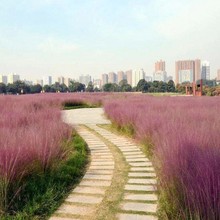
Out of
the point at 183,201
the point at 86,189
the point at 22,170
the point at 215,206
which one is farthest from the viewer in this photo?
the point at 86,189

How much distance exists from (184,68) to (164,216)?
5869 inches

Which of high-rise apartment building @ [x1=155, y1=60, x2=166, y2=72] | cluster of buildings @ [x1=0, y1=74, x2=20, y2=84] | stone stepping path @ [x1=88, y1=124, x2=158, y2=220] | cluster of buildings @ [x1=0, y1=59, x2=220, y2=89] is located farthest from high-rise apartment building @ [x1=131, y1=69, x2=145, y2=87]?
stone stepping path @ [x1=88, y1=124, x2=158, y2=220]

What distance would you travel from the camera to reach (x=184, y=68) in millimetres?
144500

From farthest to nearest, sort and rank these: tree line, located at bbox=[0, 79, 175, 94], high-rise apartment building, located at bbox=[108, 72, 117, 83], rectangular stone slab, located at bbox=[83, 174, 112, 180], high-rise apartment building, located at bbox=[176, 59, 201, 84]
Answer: high-rise apartment building, located at bbox=[108, 72, 117, 83] → high-rise apartment building, located at bbox=[176, 59, 201, 84] → tree line, located at bbox=[0, 79, 175, 94] → rectangular stone slab, located at bbox=[83, 174, 112, 180]

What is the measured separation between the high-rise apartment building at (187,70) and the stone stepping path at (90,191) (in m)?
134

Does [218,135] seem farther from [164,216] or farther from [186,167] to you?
[164,216]

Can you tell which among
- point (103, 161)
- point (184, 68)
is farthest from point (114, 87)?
point (103, 161)

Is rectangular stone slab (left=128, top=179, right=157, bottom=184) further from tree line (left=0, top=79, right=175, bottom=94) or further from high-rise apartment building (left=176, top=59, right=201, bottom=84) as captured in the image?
high-rise apartment building (left=176, top=59, right=201, bottom=84)

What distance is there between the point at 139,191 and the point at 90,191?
0.63 m

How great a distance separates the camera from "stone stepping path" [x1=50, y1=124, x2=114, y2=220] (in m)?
2.85

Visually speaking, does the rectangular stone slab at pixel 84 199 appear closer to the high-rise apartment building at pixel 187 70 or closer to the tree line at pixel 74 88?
the tree line at pixel 74 88

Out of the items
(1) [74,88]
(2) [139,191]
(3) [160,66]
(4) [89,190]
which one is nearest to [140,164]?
(2) [139,191]

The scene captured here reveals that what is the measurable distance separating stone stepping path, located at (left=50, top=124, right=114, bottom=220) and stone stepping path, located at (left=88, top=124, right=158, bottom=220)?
305mm

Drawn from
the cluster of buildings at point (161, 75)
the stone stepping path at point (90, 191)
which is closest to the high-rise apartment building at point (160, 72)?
the cluster of buildings at point (161, 75)
